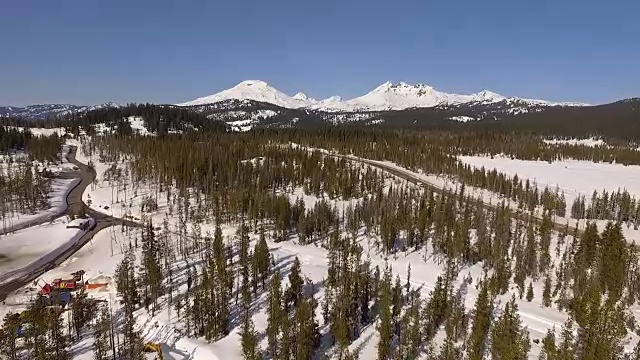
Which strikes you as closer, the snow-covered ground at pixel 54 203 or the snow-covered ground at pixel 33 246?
the snow-covered ground at pixel 33 246

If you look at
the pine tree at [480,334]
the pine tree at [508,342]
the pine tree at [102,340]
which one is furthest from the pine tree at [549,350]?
the pine tree at [102,340]

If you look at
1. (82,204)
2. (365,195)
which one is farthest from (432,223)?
A: (82,204)

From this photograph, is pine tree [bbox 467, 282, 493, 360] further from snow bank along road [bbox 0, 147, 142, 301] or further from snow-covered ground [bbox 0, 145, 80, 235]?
snow-covered ground [bbox 0, 145, 80, 235]

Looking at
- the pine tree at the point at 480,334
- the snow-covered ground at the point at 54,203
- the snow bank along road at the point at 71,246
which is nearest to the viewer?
the pine tree at the point at 480,334

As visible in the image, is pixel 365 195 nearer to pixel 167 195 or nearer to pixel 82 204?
pixel 167 195

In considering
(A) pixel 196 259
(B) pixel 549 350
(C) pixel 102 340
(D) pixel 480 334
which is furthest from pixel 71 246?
(B) pixel 549 350

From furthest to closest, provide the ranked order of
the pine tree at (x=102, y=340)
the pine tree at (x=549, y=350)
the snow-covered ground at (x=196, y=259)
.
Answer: the snow-covered ground at (x=196, y=259), the pine tree at (x=102, y=340), the pine tree at (x=549, y=350)

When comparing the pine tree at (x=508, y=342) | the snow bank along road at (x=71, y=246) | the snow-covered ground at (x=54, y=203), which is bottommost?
the snow bank along road at (x=71, y=246)

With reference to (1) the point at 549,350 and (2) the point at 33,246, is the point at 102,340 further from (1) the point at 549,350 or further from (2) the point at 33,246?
(2) the point at 33,246

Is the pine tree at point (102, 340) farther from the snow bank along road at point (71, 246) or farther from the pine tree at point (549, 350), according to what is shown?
the pine tree at point (549, 350)

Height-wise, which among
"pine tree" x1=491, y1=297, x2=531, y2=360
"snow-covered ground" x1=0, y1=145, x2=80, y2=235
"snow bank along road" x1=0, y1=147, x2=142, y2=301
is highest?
"pine tree" x1=491, y1=297, x2=531, y2=360

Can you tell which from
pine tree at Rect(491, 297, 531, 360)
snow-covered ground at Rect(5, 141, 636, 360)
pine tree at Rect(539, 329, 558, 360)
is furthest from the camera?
snow-covered ground at Rect(5, 141, 636, 360)

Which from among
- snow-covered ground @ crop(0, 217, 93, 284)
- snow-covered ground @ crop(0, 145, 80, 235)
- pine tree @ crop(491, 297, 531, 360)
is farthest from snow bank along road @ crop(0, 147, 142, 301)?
pine tree @ crop(491, 297, 531, 360)
